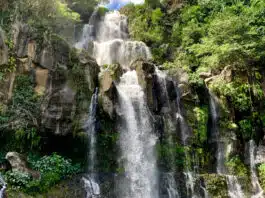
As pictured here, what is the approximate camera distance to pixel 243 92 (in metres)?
15.7

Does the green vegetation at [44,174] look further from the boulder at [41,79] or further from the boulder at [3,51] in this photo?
the boulder at [3,51]

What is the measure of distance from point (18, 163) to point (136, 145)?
5025 millimetres

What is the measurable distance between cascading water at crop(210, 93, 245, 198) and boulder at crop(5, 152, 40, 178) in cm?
820

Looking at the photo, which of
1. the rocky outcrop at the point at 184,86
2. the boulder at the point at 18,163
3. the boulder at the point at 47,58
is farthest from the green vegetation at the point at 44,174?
the rocky outcrop at the point at 184,86

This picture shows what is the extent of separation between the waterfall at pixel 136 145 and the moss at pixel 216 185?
232cm

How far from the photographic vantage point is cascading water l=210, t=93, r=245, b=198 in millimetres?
12352

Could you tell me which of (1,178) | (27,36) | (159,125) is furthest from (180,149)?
(27,36)

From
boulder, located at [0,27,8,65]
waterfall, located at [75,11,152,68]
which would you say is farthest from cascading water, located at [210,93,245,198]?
boulder, located at [0,27,8,65]

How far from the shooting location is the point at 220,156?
14031 millimetres

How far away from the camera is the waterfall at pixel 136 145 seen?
1154 centimetres

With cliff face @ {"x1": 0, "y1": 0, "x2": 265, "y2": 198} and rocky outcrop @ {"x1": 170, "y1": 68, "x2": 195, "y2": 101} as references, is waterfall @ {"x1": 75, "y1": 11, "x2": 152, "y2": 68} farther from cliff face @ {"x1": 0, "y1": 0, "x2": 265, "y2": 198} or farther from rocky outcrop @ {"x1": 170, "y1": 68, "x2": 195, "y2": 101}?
cliff face @ {"x1": 0, "y1": 0, "x2": 265, "y2": 198}

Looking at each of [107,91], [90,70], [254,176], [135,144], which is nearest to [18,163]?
[107,91]

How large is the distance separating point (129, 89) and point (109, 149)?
319 cm

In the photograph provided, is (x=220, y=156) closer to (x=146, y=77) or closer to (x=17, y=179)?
(x=146, y=77)
